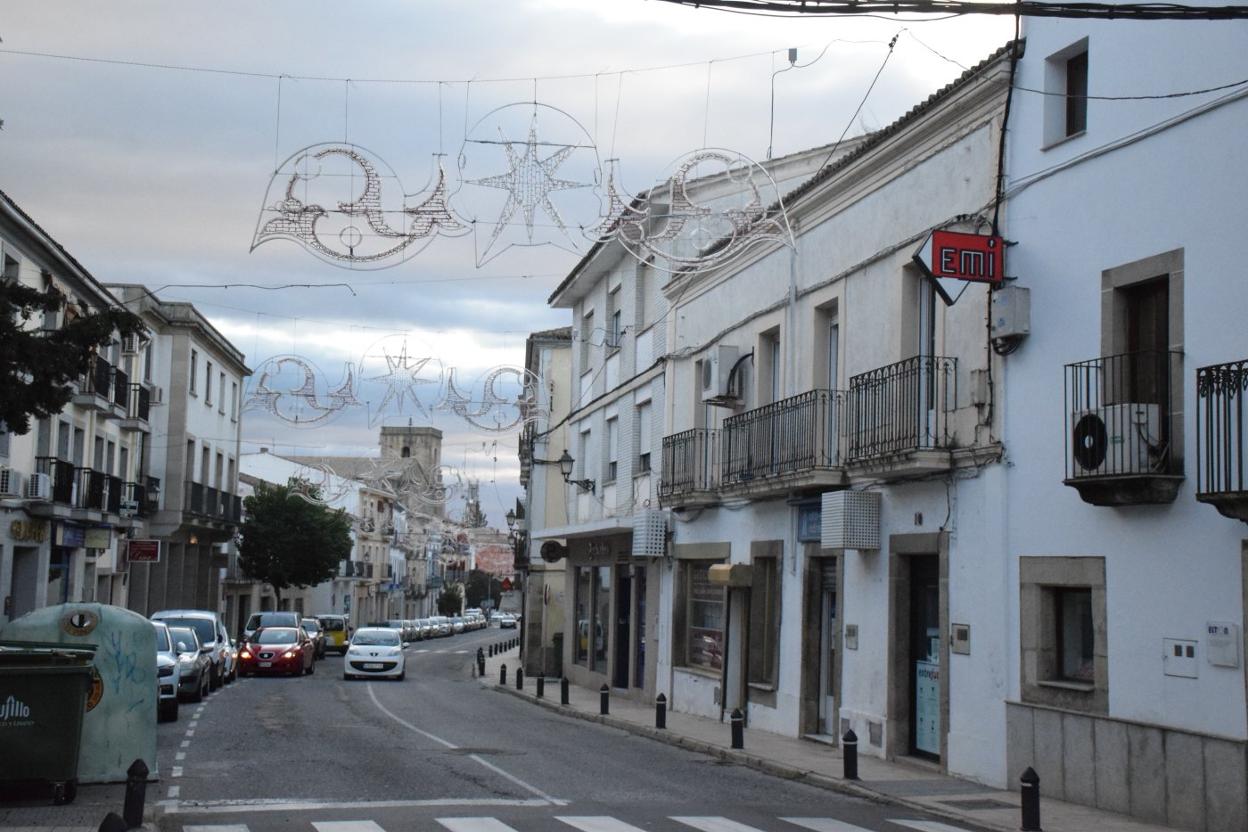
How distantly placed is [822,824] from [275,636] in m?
28.7

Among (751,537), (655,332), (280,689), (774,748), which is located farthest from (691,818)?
(280,689)

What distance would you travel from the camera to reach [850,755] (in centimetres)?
1504

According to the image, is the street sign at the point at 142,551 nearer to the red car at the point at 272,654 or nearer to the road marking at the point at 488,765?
the red car at the point at 272,654

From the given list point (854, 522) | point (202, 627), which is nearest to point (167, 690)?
point (202, 627)

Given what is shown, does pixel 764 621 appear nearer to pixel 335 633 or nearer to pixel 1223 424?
pixel 1223 424

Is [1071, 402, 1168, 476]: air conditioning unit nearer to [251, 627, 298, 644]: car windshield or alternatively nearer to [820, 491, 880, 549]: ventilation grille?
[820, 491, 880, 549]: ventilation grille

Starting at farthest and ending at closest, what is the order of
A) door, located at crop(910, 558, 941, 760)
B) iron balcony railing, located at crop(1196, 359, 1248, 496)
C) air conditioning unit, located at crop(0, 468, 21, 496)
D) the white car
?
the white car < air conditioning unit, located at crop(0, 468, 21, 496) < door, located at crop(910, 558, 941, 760) < iron balcony railing, located at crop(1196, 359, 1248, 496)

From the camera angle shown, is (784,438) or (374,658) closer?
(784,438)

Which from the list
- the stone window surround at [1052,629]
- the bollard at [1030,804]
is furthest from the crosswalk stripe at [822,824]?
the stone window surround at [1052,629]

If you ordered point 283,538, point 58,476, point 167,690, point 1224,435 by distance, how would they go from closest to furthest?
point 1224,435 < point 167,690 < point 58,476 < point 283,538

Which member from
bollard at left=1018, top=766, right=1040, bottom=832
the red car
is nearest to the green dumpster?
bollard at left=1018, top=766, right=1040, bottom=832

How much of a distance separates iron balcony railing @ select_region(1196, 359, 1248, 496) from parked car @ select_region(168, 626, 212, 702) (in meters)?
18.9

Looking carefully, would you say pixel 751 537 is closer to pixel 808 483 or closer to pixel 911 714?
pixel 808 483

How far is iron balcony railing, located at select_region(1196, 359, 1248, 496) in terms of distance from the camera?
1094cm
